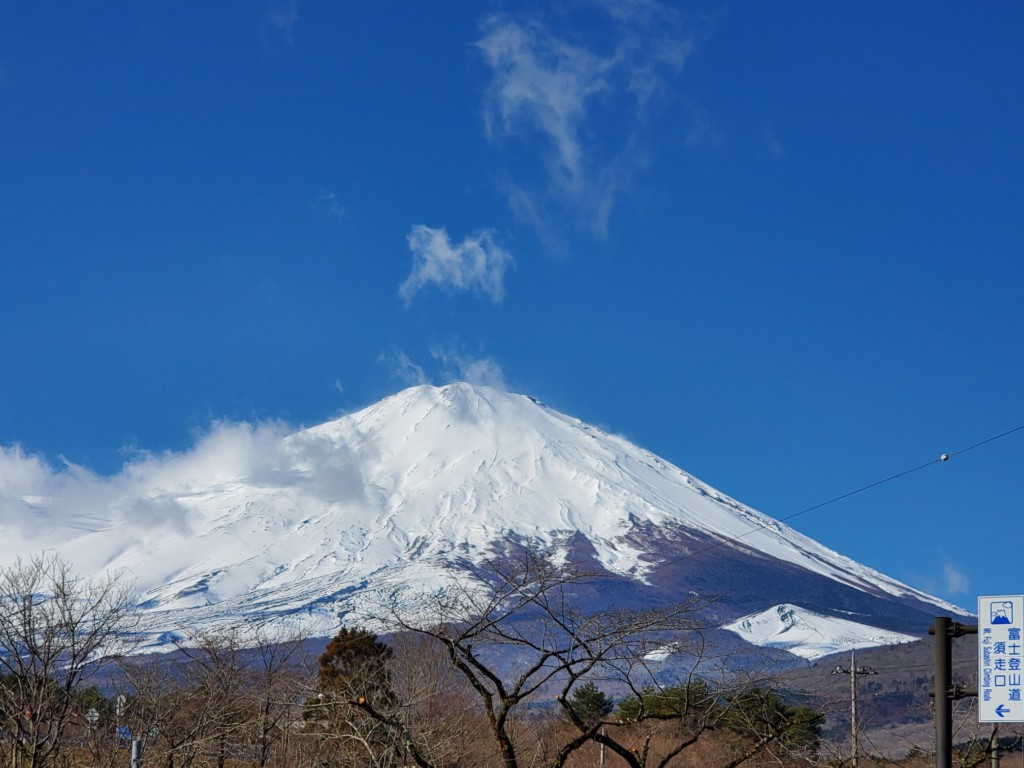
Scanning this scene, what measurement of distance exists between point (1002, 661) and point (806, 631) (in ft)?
378

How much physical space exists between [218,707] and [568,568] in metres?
11.2

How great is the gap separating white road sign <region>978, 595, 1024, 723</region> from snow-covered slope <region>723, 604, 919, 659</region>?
10805 cm

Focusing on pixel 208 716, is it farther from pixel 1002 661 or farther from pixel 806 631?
pixel 806 631

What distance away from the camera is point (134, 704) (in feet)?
68.5

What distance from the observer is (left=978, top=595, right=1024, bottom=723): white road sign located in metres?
9.56

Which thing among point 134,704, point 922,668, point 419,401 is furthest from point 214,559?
point 134,704

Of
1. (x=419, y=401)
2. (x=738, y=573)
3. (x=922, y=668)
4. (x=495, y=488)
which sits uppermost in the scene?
(x=419, y=401)

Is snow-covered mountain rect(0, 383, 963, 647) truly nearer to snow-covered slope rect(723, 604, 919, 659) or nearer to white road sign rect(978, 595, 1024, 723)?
snow-covered slope rect(723, 604, 919, 659)

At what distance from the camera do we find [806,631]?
120 meters

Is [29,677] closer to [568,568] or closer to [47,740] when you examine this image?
[47,740]

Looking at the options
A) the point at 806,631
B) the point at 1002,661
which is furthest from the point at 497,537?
the point at 1002,661

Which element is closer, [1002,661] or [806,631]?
[1002,661]

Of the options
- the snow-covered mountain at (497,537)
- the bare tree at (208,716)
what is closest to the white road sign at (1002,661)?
the bare tree at (208,716)

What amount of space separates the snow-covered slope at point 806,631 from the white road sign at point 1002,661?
355 feet
